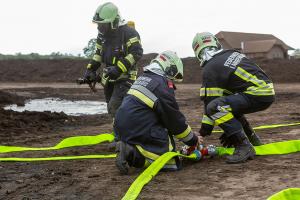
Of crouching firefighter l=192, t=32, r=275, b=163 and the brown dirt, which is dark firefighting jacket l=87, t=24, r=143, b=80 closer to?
the brown dirt

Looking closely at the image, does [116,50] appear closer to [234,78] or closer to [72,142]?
[72,142]

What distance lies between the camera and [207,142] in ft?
25.0

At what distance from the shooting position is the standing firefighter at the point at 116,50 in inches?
289

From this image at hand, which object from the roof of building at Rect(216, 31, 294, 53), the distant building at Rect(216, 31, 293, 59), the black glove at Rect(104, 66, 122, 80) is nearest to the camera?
the black glove at Rect(104, 66, 122, 80)

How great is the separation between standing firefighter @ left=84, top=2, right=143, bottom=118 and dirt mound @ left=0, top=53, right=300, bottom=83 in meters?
20.1

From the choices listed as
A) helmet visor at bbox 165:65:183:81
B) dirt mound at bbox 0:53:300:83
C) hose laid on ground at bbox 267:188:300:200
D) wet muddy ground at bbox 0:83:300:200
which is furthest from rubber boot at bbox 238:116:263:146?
dirt mound at bbox 0:53:300:83

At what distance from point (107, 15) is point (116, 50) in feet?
1.79

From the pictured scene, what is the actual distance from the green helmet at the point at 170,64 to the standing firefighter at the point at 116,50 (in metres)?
1.56

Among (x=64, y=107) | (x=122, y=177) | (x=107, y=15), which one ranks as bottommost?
(x=64, y=107)

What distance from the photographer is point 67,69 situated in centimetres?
3591

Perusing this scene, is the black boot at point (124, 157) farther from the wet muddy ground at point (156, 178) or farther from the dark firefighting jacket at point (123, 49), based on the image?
the dark firefighting jacket at point (123, 49)

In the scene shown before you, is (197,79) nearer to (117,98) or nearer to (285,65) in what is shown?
(285,65)

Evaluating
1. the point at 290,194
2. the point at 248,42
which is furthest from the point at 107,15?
the point at 248,42

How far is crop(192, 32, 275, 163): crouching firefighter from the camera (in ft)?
19.0
